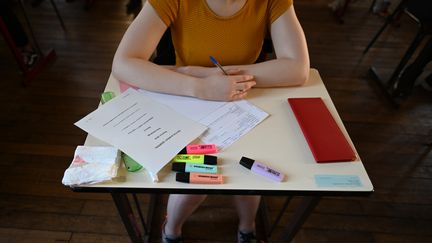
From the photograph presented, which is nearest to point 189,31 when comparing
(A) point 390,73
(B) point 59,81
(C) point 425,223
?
(C) point 425,223

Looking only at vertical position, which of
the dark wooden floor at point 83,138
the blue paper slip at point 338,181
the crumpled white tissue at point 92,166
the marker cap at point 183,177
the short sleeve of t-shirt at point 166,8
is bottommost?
the dark wooden floor at point 83,138

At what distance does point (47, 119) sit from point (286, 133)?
1.71 metres

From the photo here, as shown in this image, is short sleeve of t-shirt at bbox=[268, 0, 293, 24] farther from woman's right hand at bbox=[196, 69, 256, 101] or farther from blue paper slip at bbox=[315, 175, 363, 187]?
blue paper slip at bbox=[315, 175, 363, 187]

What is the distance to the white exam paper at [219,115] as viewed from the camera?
0.74m

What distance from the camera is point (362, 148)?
5.98 feet

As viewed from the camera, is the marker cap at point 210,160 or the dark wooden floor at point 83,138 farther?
the dark wooden floor at point 83,138

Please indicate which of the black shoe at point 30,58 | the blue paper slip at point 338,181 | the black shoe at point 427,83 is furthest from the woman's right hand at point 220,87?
the black shoe at point 427,83

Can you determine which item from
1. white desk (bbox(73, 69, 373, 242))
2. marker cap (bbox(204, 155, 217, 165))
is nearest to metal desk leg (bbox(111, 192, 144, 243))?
white desk (bbox(73, 69, 373, 242))

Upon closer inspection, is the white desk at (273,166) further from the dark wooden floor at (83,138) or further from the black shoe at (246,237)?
the dark wooden floor at (83,138)

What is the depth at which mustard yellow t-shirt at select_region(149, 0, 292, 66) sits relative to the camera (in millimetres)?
921

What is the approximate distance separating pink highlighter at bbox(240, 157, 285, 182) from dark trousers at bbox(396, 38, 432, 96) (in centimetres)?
199

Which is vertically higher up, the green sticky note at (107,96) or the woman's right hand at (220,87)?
the woman's right hand at (220,87)

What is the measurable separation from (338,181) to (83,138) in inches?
61.8

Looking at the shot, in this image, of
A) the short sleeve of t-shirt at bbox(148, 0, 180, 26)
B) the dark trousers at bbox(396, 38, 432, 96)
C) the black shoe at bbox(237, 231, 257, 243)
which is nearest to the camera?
the short sleeve of t-shirt at bbox(148, 0, 180, 26)
